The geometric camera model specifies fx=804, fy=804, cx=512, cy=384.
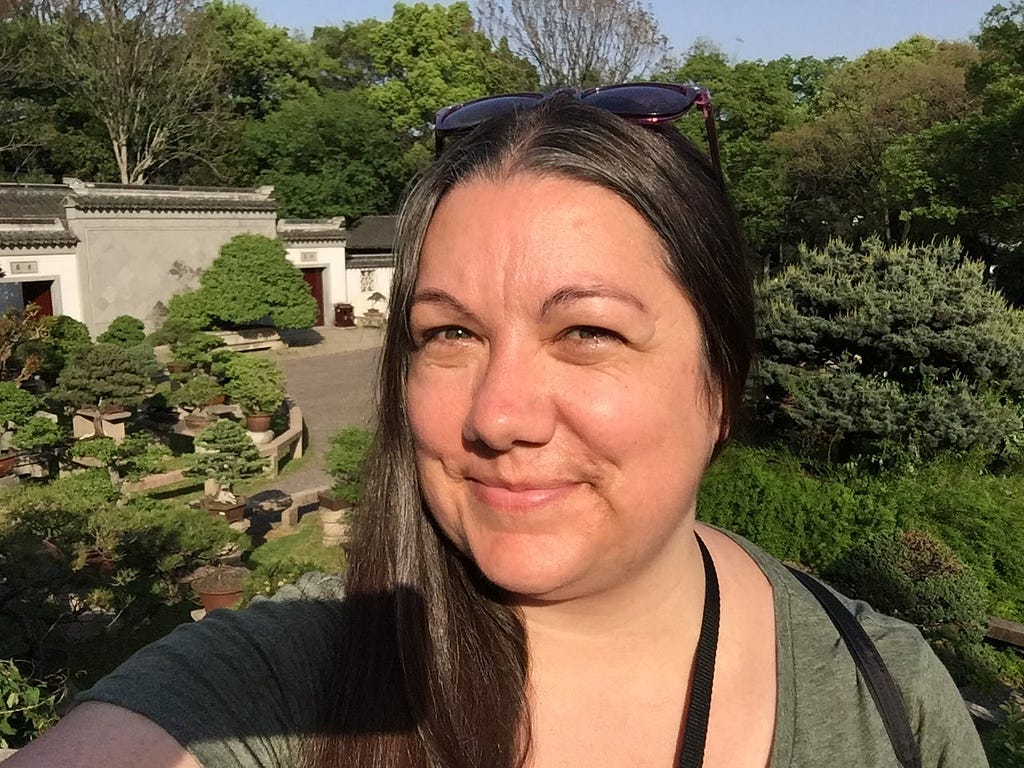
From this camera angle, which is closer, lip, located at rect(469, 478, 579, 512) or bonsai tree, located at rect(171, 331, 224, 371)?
lip, located at rect(469, 478, 579, 512)

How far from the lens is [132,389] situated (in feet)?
32.8

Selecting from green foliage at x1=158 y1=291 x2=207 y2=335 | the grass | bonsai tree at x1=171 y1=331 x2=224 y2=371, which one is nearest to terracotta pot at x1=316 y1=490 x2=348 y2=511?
the grass

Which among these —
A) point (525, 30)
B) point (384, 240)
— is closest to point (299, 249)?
point (384, 240)

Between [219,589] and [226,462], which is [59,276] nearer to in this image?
[226,462]

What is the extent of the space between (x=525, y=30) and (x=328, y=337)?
1094cm

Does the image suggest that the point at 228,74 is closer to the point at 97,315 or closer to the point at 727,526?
the point at 97,315

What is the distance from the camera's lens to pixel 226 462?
26.2 feet

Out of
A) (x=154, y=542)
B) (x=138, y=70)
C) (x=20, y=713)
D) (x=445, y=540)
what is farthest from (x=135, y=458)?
(x=138, y=70)

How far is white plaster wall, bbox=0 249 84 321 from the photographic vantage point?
16.8m

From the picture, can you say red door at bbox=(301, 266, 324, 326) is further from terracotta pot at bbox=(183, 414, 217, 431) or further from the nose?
the nose

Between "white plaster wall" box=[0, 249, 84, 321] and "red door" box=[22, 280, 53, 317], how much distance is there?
0.08 meters

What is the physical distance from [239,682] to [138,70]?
90.6ft

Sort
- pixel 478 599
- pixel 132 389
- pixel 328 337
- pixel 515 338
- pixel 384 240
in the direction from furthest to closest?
pixel 384 240
pixel 328 337
pixel 132 389
pixel 478 599
pixel 515 338

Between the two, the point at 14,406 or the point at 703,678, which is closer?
the point at 703,678
